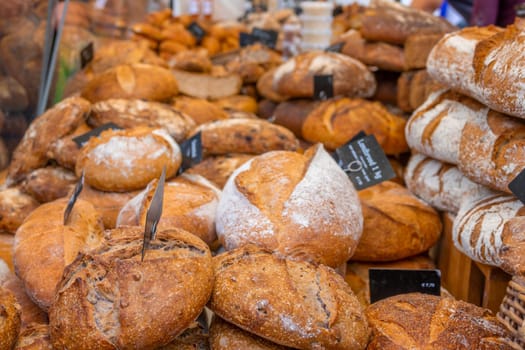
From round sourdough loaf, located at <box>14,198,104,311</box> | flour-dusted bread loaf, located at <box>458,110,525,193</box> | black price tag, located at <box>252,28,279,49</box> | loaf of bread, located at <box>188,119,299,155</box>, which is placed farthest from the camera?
black price tag, located at <box>252,28,279,49</box>

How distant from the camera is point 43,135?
237cm

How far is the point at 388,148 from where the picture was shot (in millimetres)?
2762

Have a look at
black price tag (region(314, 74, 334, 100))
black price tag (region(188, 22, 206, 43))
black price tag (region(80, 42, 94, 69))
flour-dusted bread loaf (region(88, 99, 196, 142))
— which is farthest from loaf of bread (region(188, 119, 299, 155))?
black price tag (region(188, 22, 206, 43))

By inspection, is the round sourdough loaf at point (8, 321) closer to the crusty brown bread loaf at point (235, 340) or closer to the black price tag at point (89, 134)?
the crusty brown bread loaf at point (235, 340)

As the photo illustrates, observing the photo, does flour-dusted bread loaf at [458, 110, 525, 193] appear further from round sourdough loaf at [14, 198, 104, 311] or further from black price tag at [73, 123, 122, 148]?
black price tag at [73, 123, 122, 148]

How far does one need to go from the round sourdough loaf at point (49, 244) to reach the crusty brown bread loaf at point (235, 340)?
0.40m

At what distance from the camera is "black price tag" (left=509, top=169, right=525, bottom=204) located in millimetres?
1514

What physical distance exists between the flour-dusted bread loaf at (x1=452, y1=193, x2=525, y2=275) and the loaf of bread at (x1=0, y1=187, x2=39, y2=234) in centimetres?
164

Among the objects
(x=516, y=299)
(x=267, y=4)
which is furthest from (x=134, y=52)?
(x=267, y=4)

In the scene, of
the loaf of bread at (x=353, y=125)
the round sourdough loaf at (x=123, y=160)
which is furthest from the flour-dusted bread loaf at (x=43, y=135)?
the loaf of bread at (x=353, y=125)

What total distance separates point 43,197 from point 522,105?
1802 millimetres

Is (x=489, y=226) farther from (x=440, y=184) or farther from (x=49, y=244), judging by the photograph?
(x=49, y=244)

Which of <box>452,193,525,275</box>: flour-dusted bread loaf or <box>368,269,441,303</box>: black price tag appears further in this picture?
<box>368,269,441,303</box>: black price tag

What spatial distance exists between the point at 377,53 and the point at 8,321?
2.47 meters
